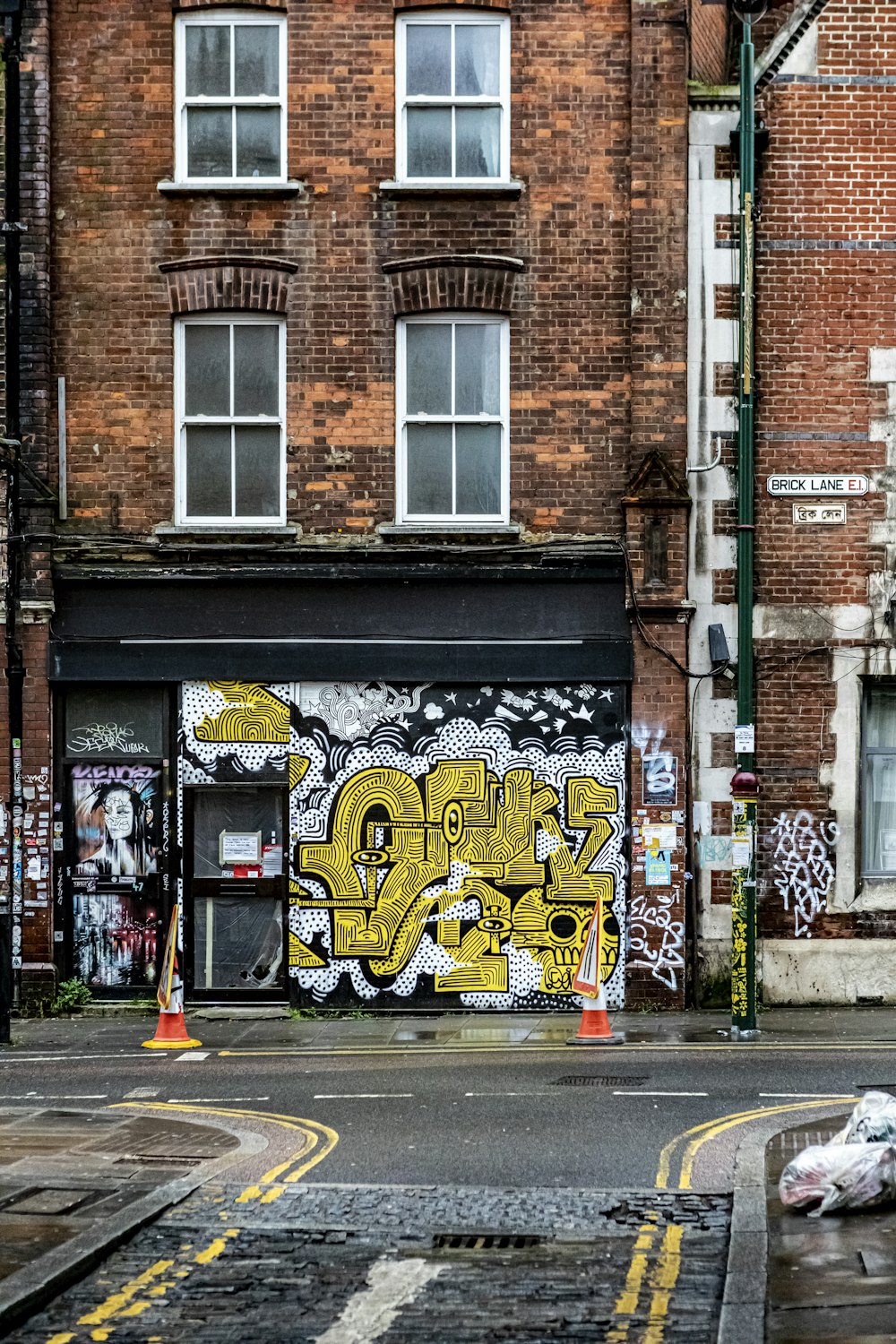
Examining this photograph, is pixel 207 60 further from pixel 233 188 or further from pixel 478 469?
pixel 478 469

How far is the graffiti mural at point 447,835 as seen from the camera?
17953 millimetres

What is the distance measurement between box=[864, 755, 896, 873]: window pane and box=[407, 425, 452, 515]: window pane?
4.98m

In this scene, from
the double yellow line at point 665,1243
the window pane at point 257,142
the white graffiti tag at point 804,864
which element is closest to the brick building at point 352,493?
the window pane at point 257,142

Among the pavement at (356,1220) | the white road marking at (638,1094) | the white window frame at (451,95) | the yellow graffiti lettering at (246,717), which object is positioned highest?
the white window frame at (451,95)

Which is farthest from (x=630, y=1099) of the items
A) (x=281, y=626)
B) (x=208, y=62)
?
(x=208, y=62)

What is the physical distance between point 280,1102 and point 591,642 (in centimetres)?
640

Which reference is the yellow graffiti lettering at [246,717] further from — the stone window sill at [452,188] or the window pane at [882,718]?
the window pane at [882,718]

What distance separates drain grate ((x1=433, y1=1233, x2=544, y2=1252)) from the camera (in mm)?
8805

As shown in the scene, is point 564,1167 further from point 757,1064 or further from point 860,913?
point 860,913

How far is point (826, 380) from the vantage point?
59.2ft

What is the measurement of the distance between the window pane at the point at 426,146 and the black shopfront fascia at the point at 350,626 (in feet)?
13.0

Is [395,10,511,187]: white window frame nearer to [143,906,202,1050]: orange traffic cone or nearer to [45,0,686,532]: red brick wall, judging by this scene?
[45,0,686,532]: red brick wall

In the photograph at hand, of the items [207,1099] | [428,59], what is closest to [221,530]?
[428,59]

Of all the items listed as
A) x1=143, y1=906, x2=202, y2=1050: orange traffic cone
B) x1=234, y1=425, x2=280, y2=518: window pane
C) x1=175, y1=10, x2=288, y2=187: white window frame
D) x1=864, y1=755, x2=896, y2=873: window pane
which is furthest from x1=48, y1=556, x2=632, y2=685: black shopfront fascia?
x1=175, y1=10, x2=288, y2=187: white window frame
